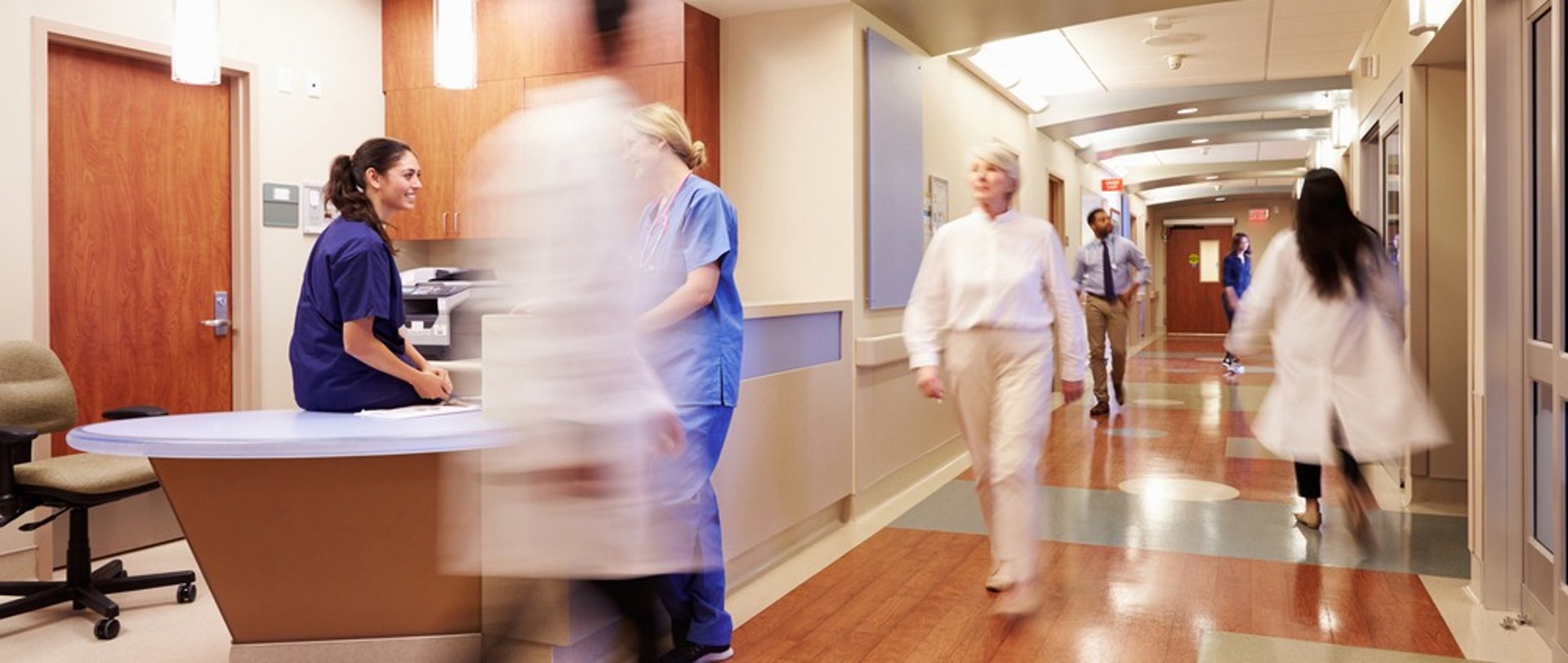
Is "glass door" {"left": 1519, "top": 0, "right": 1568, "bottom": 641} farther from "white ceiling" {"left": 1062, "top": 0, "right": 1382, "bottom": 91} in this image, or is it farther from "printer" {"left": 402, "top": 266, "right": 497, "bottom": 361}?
"printer" {"left": 402, "top": 266, "right": 497, "bottom": 361}

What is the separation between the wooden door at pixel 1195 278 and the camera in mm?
22891

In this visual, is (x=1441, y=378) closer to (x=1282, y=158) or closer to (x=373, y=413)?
(x=373, y=413)

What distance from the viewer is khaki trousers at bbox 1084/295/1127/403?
27.1ft

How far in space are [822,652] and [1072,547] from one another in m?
1.60

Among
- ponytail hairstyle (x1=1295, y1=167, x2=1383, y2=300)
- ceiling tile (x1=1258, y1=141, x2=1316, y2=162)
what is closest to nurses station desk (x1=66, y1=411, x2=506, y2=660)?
ponytail hairstyle (x1=1295, y1=167, x2=1383, y2=300)

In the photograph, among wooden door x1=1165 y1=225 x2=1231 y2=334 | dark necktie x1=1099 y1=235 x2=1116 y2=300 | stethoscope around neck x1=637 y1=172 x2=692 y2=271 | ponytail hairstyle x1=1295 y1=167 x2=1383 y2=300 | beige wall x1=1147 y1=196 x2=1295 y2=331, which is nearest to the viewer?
stethoscope around neck x1=637 y1=172 x2=692 y2=271

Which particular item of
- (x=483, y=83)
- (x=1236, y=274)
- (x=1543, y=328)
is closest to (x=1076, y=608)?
(x=1543, y=328)

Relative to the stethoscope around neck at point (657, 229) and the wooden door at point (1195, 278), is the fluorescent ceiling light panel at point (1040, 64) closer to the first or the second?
the stethoscope around neck at point (657, 229)

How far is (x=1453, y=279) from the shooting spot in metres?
5.45

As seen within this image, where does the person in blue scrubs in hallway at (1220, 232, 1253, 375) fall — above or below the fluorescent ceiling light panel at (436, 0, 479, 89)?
below

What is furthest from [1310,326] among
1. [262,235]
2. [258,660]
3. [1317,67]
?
[1317,67]

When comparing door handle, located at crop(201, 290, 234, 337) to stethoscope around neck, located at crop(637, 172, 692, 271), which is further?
door handle, located at crop(201, 290, 234, 337)

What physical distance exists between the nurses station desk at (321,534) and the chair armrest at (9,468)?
3.15 ft

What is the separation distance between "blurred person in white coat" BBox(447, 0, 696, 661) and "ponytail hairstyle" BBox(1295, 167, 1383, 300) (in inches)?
96.9
